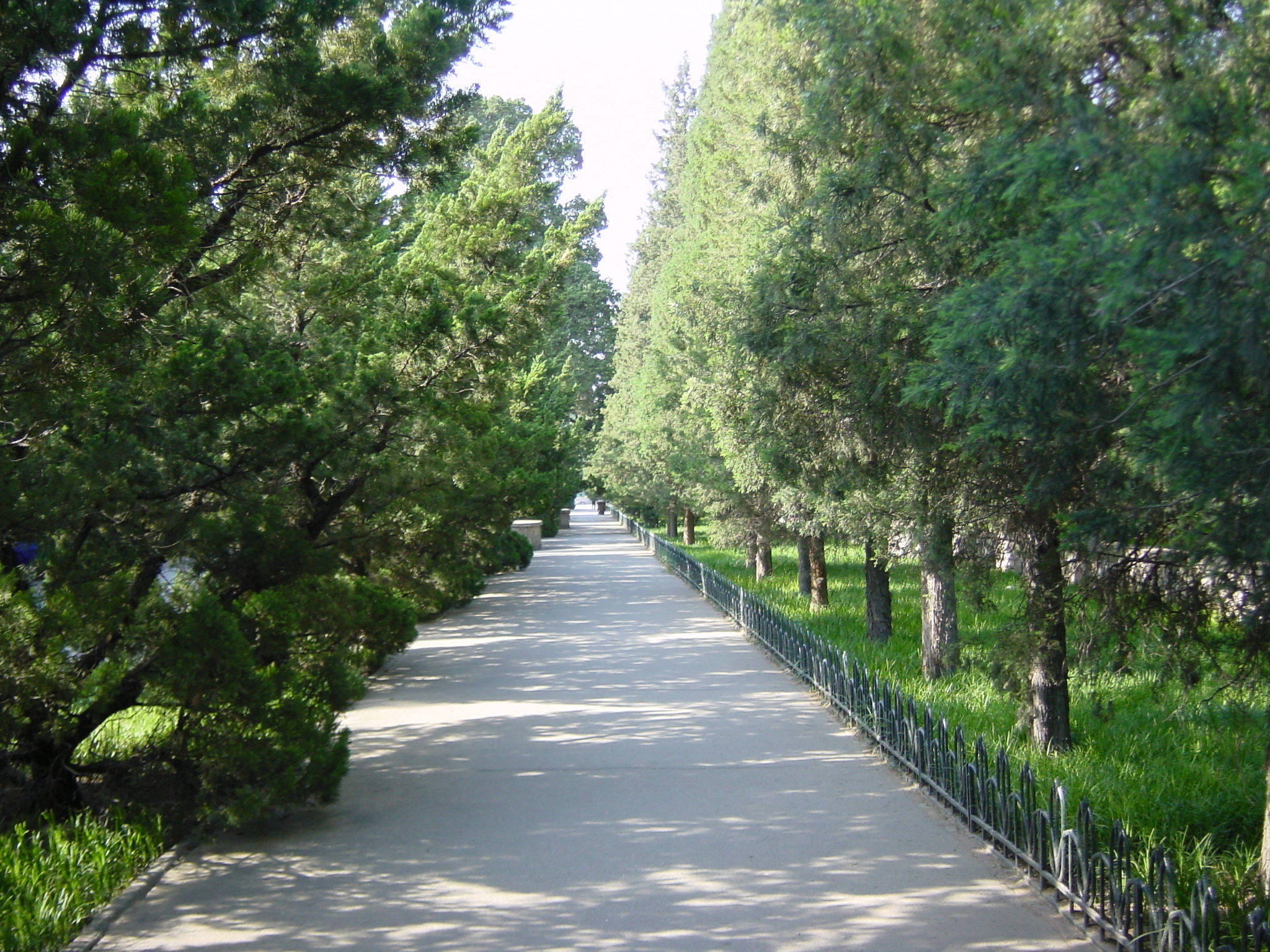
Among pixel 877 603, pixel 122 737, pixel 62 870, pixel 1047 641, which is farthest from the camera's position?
pixel 877 603

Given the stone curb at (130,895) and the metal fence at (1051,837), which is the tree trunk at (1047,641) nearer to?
the metal fence at (1051,837)

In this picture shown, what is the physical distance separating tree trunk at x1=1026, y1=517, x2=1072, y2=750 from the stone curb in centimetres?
537

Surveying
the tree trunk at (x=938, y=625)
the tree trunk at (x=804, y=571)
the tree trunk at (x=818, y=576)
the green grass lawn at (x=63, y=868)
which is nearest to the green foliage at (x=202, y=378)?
the green grass lawn at (x=63, y=868)

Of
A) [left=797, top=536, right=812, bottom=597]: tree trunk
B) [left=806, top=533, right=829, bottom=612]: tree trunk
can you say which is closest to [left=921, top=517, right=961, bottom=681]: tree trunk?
[left=806, top=533, right=829, bottom=612]: tree trunk

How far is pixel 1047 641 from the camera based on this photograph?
745 centimetres

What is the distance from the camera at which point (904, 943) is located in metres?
5.07

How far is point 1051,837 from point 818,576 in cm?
1222

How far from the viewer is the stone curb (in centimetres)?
528

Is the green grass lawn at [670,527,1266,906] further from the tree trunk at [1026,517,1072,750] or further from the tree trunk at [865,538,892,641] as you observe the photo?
the tree trunk at [865,538,892,641]

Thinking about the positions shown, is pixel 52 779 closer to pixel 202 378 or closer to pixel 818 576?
pixel 202 378

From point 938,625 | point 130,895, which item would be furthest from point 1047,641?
point 130,895

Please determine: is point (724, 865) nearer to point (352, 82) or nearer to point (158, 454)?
point (158, 454)

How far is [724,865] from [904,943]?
1.40 metres

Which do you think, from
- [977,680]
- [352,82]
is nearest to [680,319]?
[977,680]
